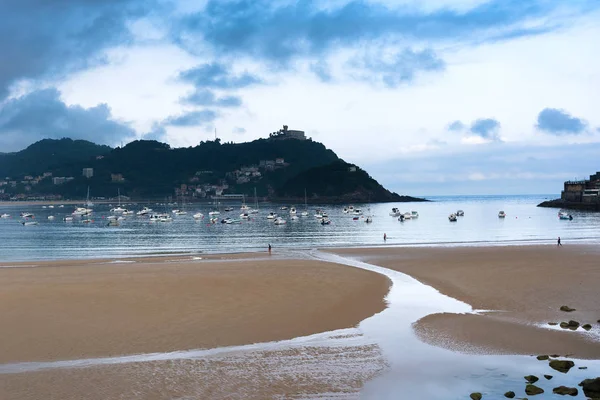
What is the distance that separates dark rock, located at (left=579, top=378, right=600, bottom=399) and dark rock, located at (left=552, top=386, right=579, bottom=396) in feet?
0.65

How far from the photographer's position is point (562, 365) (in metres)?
12.8

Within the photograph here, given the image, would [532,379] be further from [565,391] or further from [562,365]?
[562,365]

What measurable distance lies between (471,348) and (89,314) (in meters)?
13.5

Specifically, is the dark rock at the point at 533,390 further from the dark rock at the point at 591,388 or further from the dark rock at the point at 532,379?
the dark rock at the point at 591,388

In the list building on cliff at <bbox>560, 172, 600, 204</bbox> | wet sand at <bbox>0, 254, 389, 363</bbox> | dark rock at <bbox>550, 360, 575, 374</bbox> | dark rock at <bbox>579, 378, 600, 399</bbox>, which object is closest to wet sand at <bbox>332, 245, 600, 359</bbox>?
dark rock at <bbox>550, 360, 575, 374</bbox>

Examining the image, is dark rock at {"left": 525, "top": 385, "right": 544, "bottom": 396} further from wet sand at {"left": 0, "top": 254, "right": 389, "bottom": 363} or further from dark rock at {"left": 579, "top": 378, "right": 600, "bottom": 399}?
wet sand at {"left": 0, "top": 254, "right": 389, "bottom": 363}

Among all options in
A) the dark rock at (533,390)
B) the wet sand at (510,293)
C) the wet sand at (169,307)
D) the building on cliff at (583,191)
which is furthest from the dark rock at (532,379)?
the building on cliff at (583,191)

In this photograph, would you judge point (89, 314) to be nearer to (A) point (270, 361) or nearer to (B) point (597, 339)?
(A) point (270, 361)

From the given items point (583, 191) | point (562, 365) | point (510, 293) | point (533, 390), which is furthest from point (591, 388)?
point (583, 191)

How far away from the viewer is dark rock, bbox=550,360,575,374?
41.4 ft

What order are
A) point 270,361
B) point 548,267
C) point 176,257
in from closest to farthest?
point 270,361
point 548,267
point 176,257

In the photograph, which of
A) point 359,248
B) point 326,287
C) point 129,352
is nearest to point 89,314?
point 129,352

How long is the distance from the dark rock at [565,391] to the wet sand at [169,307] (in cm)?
742

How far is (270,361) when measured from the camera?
1317cm
